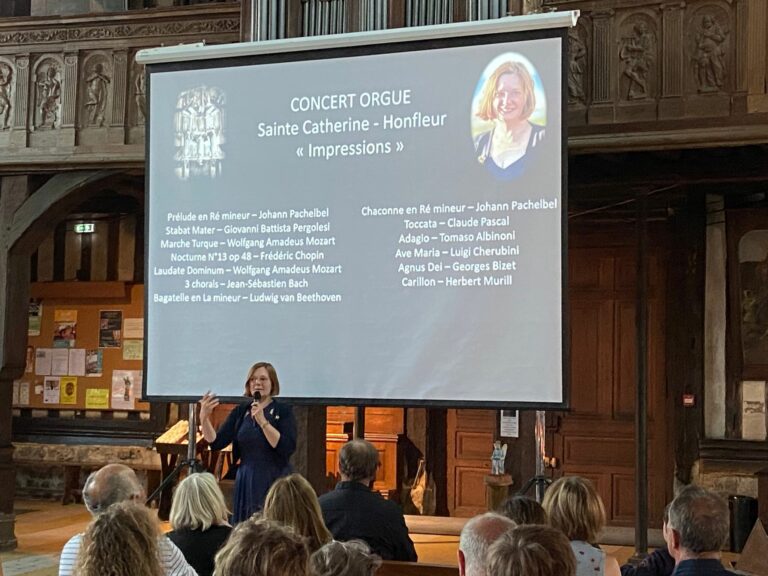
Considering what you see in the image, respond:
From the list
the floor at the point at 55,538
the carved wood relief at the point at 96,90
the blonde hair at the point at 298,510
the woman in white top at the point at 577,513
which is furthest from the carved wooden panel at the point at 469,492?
the blonde hair at the point at 298,510

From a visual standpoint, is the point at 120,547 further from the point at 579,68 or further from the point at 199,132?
the point at 579,68

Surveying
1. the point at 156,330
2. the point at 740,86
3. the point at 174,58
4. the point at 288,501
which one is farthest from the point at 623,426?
the point at 288,501

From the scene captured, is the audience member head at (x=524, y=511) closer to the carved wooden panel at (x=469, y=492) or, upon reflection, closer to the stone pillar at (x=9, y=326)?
the stone pillar at (x=9, y=326)

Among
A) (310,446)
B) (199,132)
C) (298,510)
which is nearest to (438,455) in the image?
(310,446)

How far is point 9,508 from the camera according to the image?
8062 mm

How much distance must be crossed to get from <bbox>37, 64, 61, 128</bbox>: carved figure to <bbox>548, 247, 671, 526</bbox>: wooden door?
444 centimetres

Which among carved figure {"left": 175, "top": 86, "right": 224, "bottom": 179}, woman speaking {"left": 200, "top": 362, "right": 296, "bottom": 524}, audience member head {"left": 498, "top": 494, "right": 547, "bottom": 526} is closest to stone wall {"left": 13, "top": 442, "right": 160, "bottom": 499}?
carved figure {"left": 175, "top": 86, "right": 224, "bottom": 179}

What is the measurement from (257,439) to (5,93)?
4.27m

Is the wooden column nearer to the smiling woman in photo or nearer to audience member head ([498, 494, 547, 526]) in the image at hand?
the smiling woman in photo

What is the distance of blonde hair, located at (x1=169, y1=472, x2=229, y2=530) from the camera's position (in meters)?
3.54

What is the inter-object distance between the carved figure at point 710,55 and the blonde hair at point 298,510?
400cm

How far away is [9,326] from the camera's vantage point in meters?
7.92

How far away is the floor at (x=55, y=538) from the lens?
23.8ft

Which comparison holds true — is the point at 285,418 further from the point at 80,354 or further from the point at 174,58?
the point at 80,354
